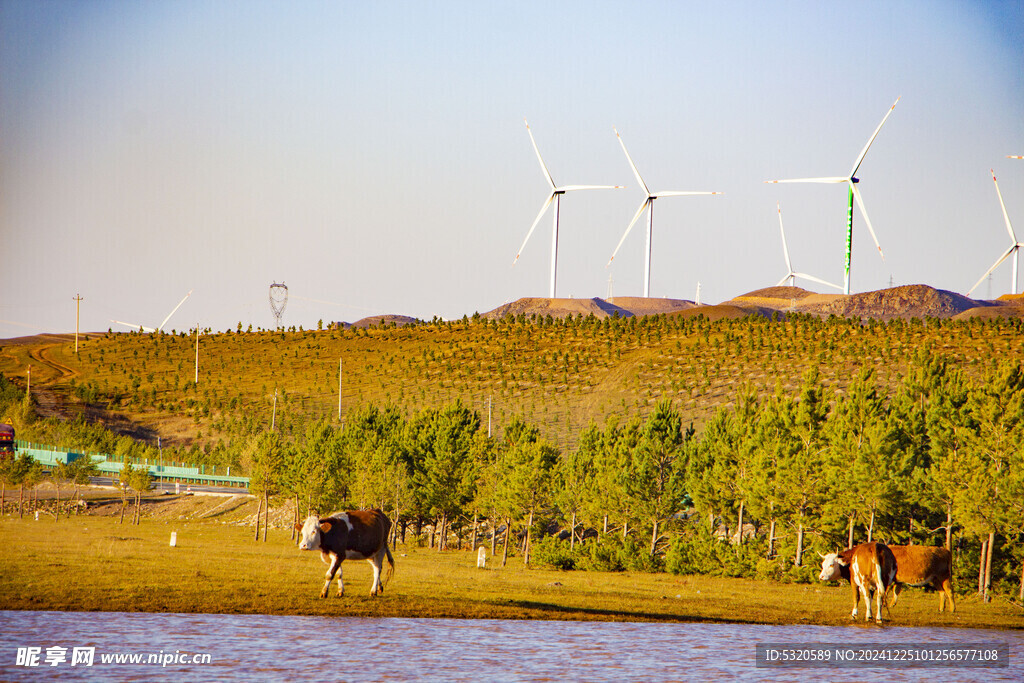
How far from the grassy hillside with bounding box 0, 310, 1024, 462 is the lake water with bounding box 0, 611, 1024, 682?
306 feet

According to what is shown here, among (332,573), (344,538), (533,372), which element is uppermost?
(533,372)

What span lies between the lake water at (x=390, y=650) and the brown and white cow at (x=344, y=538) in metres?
3.34

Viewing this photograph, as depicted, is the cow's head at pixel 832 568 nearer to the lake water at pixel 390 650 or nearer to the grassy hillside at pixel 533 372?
the lake water at pixel 390 650

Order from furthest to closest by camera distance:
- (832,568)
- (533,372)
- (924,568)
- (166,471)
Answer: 1. (533,372)
2. (166,471)
3. (924,568)
4. (832,568)

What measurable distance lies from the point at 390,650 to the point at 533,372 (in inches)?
5559

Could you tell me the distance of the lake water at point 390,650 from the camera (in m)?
17.4

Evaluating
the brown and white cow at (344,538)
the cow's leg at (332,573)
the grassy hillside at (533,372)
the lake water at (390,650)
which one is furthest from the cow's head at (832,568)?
the grassy hillside at (533,372)

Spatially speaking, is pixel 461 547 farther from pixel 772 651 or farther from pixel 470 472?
pixel 772 651

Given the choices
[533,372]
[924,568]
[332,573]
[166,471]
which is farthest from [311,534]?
[533,372]

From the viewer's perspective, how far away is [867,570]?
98.8 ft

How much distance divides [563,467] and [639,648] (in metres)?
48.0

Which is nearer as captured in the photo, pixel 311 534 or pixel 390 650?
pixel 390 650

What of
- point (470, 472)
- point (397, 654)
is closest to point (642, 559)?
point (470, 472)

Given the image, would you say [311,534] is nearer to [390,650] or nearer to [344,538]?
[344,538]
